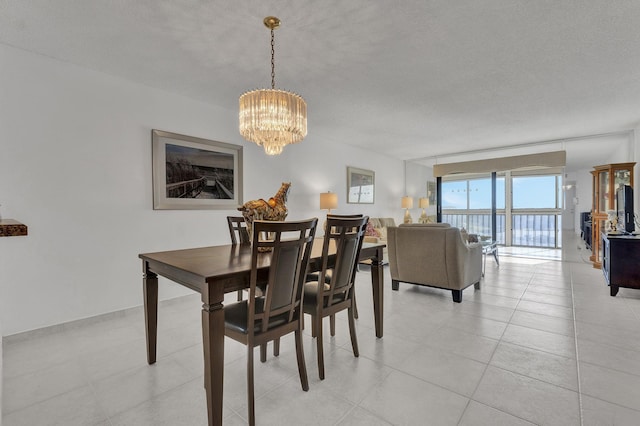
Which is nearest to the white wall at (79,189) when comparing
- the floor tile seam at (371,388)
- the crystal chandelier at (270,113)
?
the crystal chandelier at (270,113)

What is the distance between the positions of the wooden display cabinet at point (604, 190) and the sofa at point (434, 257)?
2993 mm

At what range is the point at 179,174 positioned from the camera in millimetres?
3332

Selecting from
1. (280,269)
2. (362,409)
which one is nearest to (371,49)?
(280,269)

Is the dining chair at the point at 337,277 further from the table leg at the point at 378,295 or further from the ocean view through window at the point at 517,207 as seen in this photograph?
the ocean view through window at the point at 517,207

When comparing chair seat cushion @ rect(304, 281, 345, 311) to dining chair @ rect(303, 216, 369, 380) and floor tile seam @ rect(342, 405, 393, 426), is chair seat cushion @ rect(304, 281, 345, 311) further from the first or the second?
floor tile seam @ rect(342, 405, 393, 426)

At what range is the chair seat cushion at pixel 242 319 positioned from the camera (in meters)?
1.55

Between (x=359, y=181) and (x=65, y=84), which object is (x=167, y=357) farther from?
(x=359, y=181)

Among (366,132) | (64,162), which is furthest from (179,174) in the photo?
(366,132)

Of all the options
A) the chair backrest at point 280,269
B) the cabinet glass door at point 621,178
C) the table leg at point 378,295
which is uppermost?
the cabinet glass door at point 621,178

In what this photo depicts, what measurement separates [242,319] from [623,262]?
4270 mm

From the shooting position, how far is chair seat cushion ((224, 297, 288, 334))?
155cm

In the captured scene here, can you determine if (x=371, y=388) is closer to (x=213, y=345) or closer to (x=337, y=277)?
(x=337, y=277)

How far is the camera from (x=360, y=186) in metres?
6.22

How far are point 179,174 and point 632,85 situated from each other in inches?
198
